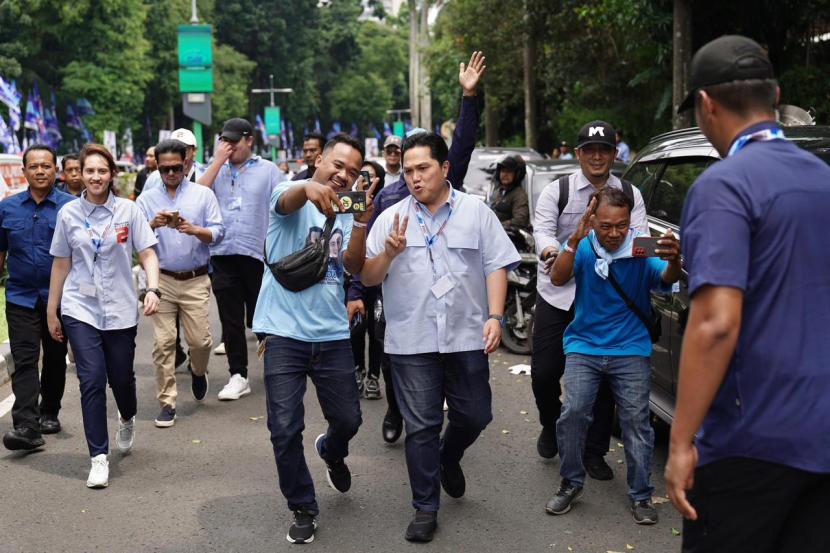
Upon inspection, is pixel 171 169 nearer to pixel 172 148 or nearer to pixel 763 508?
Result: pixel 172 148

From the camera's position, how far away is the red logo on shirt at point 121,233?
645 cm

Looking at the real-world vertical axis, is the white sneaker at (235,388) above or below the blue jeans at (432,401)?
below

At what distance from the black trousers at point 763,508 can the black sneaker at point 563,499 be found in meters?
2.79

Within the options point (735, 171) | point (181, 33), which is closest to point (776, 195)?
point (735, 171)

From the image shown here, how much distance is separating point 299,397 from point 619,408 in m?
1.60

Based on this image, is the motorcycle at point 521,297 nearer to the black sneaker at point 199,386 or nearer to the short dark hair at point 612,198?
the black sneaker at point 199,386

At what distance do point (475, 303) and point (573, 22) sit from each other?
20.8 meters

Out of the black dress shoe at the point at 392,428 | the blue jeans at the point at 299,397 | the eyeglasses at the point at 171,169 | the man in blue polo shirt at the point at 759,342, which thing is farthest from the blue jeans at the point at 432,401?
the eyeglasses at the point at 171,169

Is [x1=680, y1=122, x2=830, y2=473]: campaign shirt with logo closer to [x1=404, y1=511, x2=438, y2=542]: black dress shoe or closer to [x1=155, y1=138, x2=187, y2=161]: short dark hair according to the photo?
[x1=404, y1=511, x2=438, y2=542]: black dress shoe

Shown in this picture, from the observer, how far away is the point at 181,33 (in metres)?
29.4

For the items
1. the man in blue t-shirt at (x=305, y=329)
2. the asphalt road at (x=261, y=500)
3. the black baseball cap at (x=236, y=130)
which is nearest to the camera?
the man in blue t-shirt at (x=305, y=329)

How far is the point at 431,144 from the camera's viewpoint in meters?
5.25

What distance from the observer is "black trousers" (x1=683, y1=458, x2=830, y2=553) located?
8.83 ft

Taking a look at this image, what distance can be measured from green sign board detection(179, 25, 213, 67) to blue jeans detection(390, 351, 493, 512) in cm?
2507
